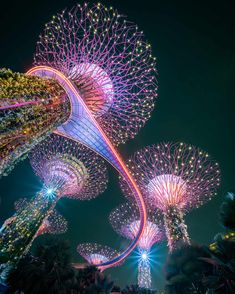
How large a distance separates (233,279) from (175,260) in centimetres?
294

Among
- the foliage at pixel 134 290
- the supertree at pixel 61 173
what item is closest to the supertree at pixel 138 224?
the supertree at pixel 61 173

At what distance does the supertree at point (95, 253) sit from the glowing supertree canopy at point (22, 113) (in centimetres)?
2452

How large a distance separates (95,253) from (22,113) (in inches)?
1096

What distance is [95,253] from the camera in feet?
104

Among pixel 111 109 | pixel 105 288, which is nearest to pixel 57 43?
pixel 111 109

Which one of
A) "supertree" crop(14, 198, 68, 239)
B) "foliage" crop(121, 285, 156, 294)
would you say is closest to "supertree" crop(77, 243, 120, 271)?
"supertree" crop(14, 198, 68, 239)

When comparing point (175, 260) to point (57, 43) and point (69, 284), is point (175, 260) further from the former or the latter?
point (57, 43)

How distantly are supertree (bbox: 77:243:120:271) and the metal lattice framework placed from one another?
38.2 feet

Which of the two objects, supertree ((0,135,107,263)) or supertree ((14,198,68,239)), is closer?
supertree ((0,135,107,263))

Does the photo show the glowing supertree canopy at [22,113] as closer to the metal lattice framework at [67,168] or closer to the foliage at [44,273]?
the foliage at [44,273]

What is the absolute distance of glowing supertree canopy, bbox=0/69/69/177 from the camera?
8.58 meters

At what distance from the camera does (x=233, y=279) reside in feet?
22.8

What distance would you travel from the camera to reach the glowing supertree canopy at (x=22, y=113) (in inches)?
338

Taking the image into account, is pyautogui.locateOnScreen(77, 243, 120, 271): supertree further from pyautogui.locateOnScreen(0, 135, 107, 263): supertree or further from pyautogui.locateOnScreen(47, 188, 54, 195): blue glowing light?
pyautogui.locateOnScreen(47, 188, 54, 195): blue glowing light
